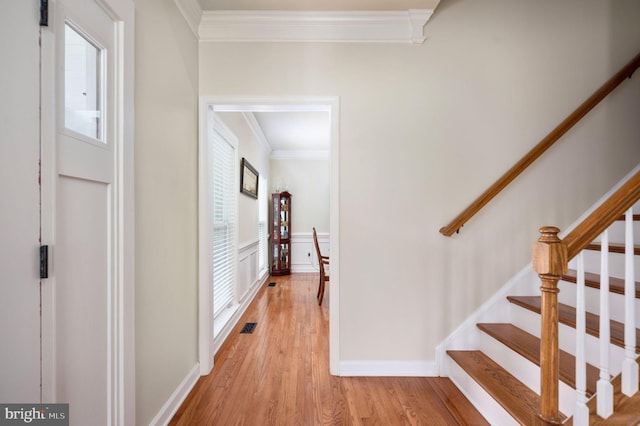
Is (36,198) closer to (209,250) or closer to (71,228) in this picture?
(71,228)

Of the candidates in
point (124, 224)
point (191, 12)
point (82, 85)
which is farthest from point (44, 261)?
point (191, 12)

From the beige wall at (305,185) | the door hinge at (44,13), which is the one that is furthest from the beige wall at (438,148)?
the beige wall at (305,185)

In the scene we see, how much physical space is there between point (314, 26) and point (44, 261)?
6.98ft

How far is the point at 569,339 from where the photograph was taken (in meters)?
1.58

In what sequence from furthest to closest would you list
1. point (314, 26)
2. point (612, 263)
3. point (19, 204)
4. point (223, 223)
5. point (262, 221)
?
1. point (262, 221)
2. point (223, 223)
3. point (314, 26)
4. point (612, 263)
5. point (19, 204)

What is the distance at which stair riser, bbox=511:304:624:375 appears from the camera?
1.36 m

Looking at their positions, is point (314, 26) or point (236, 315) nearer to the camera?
point (314, 26)

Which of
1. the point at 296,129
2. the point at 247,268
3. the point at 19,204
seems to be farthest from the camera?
the point at 296,129

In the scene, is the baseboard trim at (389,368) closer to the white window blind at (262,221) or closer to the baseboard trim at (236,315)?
the baseboard trim at (236,315)

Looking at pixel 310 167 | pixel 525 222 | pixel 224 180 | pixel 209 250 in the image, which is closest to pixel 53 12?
pixel 209 250

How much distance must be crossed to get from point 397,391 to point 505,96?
7.49 feet

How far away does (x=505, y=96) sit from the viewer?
215cm

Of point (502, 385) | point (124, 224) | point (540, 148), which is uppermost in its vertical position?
point (540, 148)

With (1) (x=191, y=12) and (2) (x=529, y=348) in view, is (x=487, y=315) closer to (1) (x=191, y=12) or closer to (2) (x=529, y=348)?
(2) (x=529, y=348)
